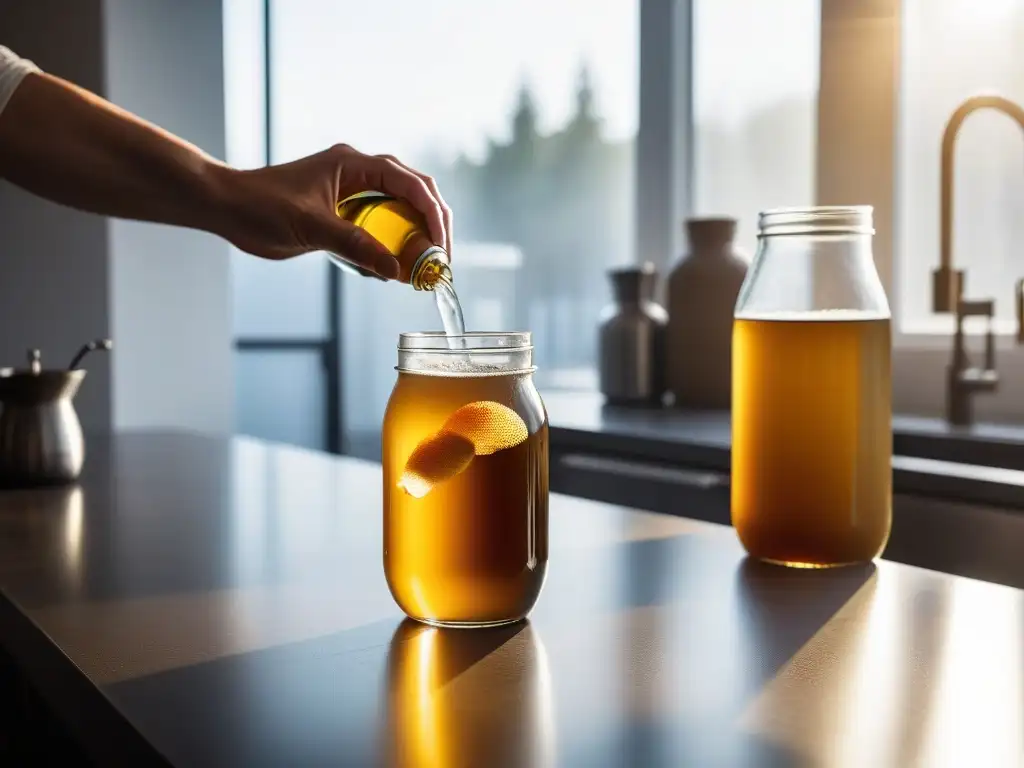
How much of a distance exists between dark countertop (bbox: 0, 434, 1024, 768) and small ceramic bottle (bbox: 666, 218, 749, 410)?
46.1 inches

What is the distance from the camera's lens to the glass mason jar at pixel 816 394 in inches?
31.1

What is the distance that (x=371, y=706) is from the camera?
526 millimetres

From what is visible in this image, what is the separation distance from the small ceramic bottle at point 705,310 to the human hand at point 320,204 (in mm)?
1153

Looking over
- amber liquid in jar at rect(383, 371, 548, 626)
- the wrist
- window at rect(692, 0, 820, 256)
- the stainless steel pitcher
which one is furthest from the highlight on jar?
window at rect(692, 0, 820, 256)

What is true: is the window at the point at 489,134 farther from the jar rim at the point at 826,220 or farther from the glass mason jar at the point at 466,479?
the glass mason jar at the point at 466,479

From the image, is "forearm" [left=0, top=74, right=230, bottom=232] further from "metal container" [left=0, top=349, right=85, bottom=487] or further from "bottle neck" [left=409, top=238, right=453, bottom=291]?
"bottle neck" [left=409, top=238, right=453, bottom=291]

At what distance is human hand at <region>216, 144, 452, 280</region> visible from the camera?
2.84ft

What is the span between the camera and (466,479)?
24.5 inches

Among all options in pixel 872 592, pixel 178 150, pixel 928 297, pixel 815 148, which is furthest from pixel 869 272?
pixel 815 148

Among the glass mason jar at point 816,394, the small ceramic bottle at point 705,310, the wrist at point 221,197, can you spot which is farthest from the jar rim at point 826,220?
the small ceramic bottle at point 705,310

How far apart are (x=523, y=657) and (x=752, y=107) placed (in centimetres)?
231

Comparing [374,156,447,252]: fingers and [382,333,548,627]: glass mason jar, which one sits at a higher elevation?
[374,156,447,252]: fingers

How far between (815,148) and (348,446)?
2343 mm

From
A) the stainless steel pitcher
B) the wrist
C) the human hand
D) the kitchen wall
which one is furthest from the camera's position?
the kitchen wall
